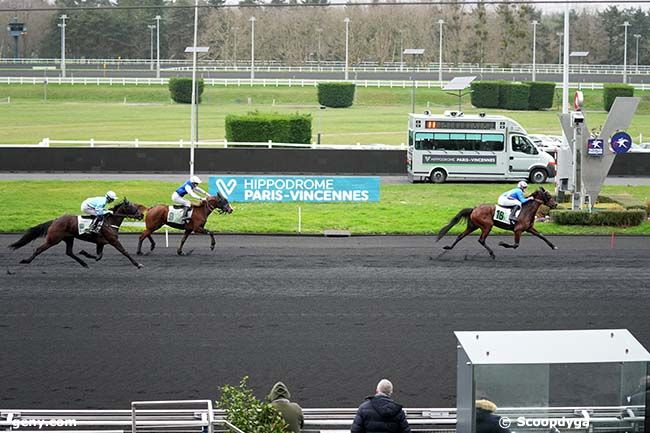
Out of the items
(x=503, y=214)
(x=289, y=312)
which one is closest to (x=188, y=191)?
(x=289, y=312)

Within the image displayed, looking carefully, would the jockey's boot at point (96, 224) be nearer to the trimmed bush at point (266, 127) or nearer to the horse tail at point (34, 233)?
the horse tail at point (34, 233)

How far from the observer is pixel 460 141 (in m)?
36.8

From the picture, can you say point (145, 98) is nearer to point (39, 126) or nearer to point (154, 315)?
point (39, 126)

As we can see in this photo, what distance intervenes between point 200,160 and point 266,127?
3.95 meters

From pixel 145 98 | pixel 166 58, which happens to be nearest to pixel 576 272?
pixel 145 98

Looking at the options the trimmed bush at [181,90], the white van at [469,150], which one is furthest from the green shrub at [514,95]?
the white van at [469,150]

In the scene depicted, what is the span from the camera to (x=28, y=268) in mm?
21469

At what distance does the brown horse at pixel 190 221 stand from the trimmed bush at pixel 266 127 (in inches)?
689

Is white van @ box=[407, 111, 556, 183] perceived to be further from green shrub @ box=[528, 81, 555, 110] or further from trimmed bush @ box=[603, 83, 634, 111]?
green shrub @ box=[528, 81, 555, 110]

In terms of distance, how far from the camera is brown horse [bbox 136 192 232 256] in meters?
23.0

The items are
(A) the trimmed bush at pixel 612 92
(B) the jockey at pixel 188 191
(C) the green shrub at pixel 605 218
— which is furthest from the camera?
(A) the trimmed bush at pixel 612 92

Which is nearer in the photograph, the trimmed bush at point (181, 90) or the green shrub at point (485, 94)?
the green shrub at point (485, 94)

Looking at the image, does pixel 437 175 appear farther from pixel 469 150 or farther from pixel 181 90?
pixel 181 90

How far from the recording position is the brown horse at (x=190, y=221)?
2303 cm
